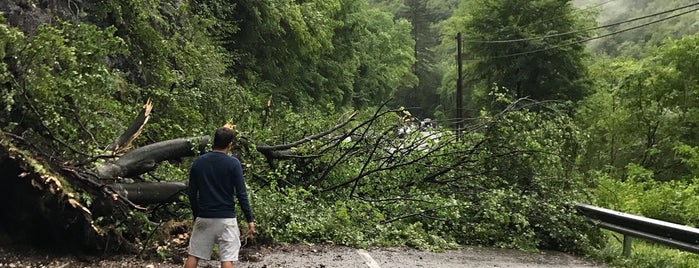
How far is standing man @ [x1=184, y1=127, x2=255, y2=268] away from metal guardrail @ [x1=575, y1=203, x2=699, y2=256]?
5432 millimetres

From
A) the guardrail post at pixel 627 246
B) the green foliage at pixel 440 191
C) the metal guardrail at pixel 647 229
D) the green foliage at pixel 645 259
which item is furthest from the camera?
the green foliage at pixel 440 191

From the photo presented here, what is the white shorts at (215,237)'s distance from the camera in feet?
15.6

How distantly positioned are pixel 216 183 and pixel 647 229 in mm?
5939

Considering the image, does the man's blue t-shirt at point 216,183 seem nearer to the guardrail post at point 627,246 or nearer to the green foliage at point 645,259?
the green foliage at point 645,259

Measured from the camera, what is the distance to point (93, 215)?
5.89 m

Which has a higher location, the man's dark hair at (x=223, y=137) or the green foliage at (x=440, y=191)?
the man's dark hair at (x=223, y=137)

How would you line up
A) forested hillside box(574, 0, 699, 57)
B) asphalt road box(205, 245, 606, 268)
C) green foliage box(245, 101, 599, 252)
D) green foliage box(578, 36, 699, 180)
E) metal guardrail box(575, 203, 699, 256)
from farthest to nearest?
forested hillside box(574, 0, 699, 57) < green foliage box(578, 36, 699, 180) < green foliage box(245, 101, 599, 252) < metal guardrail box(575, 203, 699, 256) < asphalt road box(205, 245, 606, 268)

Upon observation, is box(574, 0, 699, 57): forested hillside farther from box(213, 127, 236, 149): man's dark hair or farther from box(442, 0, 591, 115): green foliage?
box(213, 127, 236, 149): man's dark hair

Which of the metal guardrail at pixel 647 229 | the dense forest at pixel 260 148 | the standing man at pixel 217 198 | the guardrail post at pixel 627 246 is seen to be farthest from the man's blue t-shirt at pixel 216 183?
the guardrail post at pixel 627 246

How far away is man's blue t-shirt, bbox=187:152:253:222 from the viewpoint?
15.4ft

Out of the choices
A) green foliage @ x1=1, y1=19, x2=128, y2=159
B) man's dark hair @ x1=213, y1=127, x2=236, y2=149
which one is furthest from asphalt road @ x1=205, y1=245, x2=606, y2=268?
green foliage @ x1=1, y1=19, x2=128, y2=159

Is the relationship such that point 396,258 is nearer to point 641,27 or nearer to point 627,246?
point 627,246

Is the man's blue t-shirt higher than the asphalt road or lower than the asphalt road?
higher

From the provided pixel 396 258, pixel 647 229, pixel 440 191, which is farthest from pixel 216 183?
pixel 440 191
